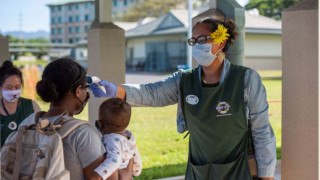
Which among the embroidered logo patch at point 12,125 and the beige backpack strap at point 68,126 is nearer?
the beige backpack strap at point 68,126

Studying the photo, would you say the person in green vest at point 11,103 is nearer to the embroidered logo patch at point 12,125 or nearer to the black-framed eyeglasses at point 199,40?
the embroidered logo patch at point 12,125

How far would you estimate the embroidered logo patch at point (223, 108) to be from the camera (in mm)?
2921

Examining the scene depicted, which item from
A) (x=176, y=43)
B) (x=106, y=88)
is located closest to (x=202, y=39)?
(x=106, y=88)

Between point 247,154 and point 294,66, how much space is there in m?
0.86

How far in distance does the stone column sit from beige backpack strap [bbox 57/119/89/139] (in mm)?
2999

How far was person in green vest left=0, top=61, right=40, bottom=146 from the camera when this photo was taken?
4324 mm

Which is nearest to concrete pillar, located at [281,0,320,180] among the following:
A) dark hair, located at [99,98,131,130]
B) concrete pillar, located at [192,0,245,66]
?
concrete pillar, located at [192,0,245,66]

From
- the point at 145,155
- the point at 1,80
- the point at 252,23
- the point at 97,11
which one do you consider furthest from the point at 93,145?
the point at 252,23

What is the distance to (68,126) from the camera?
2199 mm

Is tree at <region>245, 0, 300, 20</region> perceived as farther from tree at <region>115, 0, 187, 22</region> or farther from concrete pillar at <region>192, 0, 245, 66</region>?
tree at <region>115, 0, 187, 22</region>

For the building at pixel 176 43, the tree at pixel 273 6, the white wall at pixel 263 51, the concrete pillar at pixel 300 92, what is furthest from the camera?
the white wall at pixel 263 51

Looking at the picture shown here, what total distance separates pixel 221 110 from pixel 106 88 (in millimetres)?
728

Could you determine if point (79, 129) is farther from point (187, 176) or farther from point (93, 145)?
point (187, 176)

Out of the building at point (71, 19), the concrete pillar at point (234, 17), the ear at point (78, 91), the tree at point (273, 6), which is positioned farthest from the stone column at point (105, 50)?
the building at point (71, 19)
